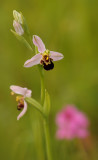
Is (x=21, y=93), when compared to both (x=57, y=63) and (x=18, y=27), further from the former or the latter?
(x=57, y=63)

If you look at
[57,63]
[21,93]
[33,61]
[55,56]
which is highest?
[57,63]

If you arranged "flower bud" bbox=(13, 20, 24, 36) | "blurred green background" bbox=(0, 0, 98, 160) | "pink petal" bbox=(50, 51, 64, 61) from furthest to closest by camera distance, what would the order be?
"blurred green background" bbox=(0, 0, 98, 160)
"pink petal" bbox=(50, 51, 64, 61)
"flower bud" bbox=(13, 20, 24, 36)

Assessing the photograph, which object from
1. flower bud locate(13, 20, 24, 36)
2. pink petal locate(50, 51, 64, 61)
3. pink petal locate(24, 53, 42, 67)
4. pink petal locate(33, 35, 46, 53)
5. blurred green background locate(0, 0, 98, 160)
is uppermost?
blurred green background locate(0, 0, 98, 160)

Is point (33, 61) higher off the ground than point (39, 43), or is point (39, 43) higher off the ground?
point (39, 43)

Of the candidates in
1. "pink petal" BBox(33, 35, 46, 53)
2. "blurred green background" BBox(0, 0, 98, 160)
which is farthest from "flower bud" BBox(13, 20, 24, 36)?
"blurred green background" BBox(0, 0, 98, 160)

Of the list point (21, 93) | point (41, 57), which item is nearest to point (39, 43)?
point (41, 57)

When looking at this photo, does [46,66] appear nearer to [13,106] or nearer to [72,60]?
[13,106]

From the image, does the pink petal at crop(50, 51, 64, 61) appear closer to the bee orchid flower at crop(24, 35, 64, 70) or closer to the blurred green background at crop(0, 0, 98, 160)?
the bee orchid flower at crop(24, 35, 64, 70)

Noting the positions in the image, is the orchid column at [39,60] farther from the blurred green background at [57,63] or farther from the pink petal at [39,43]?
the blurred green background at [57,63]

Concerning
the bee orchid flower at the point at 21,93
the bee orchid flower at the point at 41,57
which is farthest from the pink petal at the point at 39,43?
the bee orchid flower at the point at 21,93
